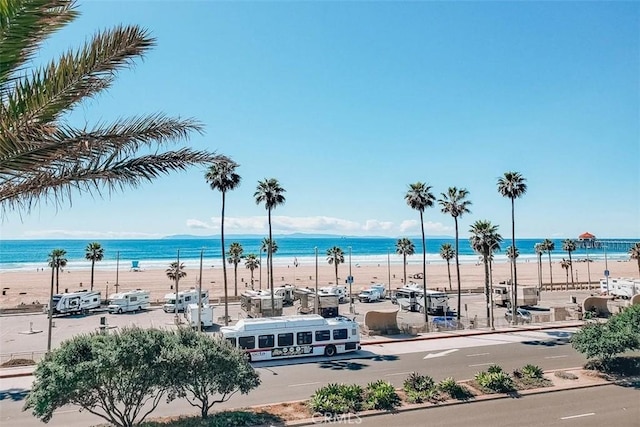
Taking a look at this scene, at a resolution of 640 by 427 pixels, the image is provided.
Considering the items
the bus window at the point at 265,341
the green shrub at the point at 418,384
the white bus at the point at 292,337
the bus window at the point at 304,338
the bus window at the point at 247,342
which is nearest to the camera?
the green shrub at the point at 418,384

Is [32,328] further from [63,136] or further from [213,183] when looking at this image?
[63,136]

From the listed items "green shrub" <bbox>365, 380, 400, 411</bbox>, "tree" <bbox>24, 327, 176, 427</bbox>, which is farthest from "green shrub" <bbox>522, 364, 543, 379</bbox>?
"tree" <bbox>24, 327, 176, 427</bbox>

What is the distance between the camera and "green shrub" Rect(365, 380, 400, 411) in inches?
709

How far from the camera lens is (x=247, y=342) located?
1087 inches

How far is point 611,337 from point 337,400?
14.3 meters

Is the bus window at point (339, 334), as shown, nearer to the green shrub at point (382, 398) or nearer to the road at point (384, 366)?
the road at point (384, 366)

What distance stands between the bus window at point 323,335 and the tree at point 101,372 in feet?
49.3

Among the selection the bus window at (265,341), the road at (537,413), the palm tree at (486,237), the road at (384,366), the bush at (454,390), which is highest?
the palm tree at (486,237)

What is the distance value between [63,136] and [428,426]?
15.6 m

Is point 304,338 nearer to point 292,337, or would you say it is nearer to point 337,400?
point 292,337

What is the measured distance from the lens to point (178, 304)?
46.6 metres

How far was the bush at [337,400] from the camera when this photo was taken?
17.7 meters

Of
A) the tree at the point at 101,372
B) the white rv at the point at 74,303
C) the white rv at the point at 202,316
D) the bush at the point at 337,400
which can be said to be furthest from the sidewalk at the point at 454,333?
the white rv at the point at 74,303

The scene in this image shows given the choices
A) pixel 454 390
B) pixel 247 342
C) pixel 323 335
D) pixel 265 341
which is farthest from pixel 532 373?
pixel 247 342
